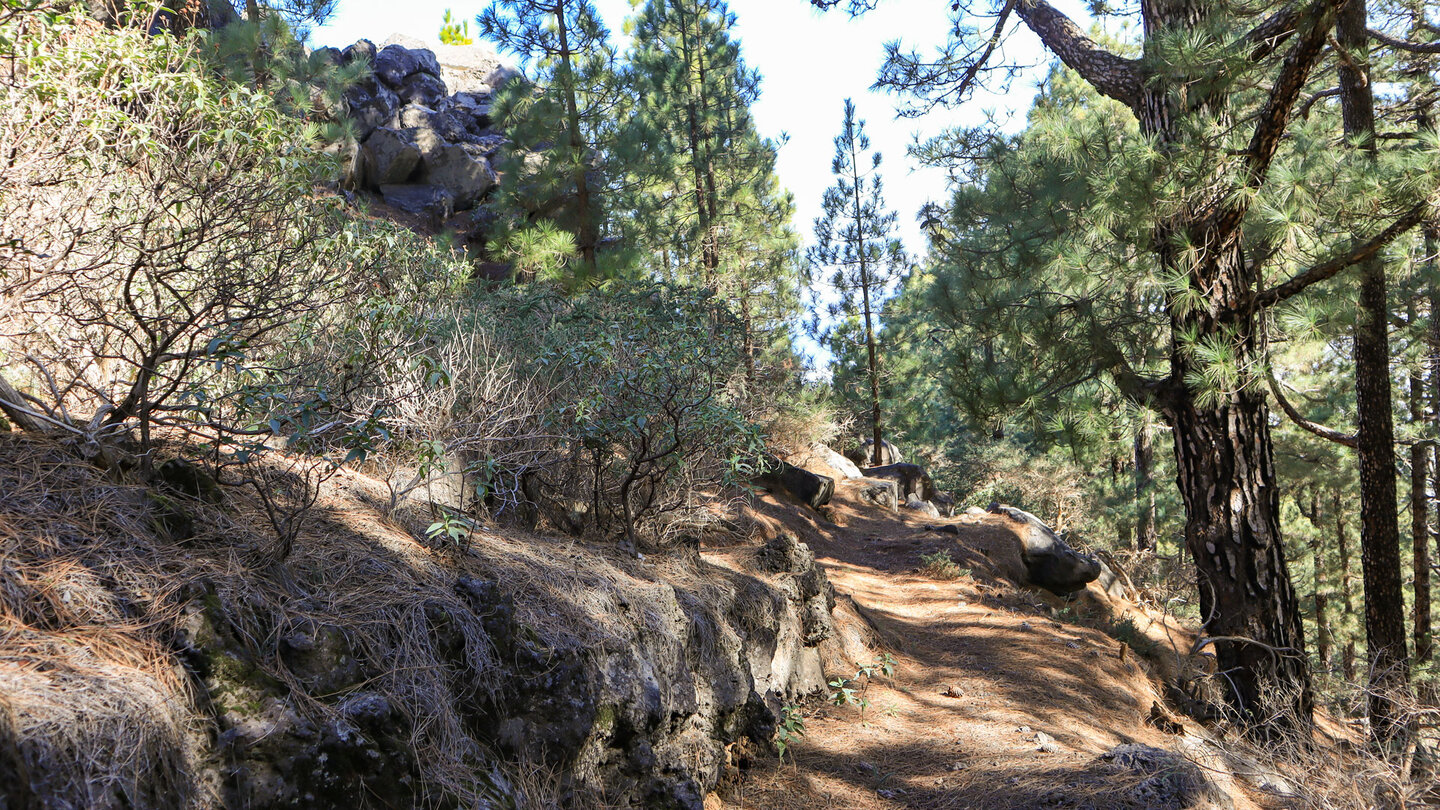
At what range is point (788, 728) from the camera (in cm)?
532

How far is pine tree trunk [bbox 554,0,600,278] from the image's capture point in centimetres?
1251

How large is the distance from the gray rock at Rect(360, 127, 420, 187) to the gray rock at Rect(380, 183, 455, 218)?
0.89 feet

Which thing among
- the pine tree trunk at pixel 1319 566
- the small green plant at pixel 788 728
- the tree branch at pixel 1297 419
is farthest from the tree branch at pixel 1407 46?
the pine tree trunk at pixel 1319 566

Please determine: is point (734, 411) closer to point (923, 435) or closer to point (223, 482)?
point (223, 482)

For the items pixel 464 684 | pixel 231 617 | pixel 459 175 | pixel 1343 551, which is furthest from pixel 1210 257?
pixel 459 175

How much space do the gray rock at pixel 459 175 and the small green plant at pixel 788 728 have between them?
64.7 ft

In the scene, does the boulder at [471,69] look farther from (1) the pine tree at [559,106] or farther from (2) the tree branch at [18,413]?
(2) the tree branch at [18,413]

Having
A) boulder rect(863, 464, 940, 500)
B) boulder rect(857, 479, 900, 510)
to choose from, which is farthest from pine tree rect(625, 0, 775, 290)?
boulder rect(863, 464, 940, 500)

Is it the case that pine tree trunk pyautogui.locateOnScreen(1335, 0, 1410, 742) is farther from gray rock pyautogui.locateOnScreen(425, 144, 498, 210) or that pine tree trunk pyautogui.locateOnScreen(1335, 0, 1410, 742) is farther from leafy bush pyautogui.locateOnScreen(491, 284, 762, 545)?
gray rock pyautogui.locateOnScreen(425, 144, 498, 210)

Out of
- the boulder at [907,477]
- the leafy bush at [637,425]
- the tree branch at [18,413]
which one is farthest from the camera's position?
the boulder at [907,477]

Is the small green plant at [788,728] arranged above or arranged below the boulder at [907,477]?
below

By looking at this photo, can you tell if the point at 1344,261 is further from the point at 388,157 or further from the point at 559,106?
the point at 388,157

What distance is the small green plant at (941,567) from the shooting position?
1066cm

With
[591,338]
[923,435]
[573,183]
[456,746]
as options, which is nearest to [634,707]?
[456,746]
